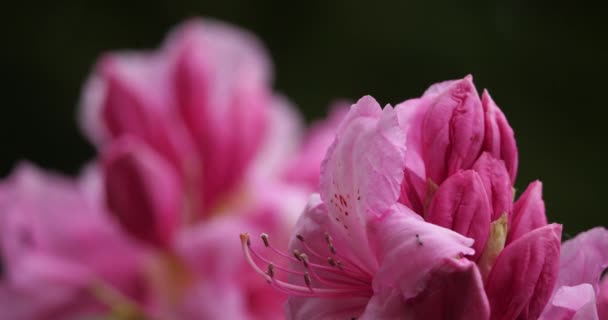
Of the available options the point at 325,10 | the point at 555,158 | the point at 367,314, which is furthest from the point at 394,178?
the point at 325,10

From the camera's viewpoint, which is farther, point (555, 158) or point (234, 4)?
point (234, 4)

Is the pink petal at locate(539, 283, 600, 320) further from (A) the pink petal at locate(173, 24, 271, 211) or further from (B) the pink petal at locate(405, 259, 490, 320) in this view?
(A) the pink petal at locate(173, 24, 271, 211)

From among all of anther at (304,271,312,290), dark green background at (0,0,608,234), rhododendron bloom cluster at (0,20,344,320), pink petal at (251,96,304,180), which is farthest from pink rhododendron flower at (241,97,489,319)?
dark green background at (0,0,608,234)

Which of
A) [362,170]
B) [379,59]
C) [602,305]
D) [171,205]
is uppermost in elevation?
[379,59]

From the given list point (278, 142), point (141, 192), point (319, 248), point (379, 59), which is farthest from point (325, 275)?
point (379, 59)

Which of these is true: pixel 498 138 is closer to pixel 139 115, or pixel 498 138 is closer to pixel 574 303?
pixel 574 303

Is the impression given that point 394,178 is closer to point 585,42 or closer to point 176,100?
point 176,100

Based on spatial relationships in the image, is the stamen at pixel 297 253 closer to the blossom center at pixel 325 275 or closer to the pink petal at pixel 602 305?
the blossom center at pixel 325 275

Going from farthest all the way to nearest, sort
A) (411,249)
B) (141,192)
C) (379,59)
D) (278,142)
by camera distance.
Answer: (379,59) → (278,142) → (141,192) → (411,249)
